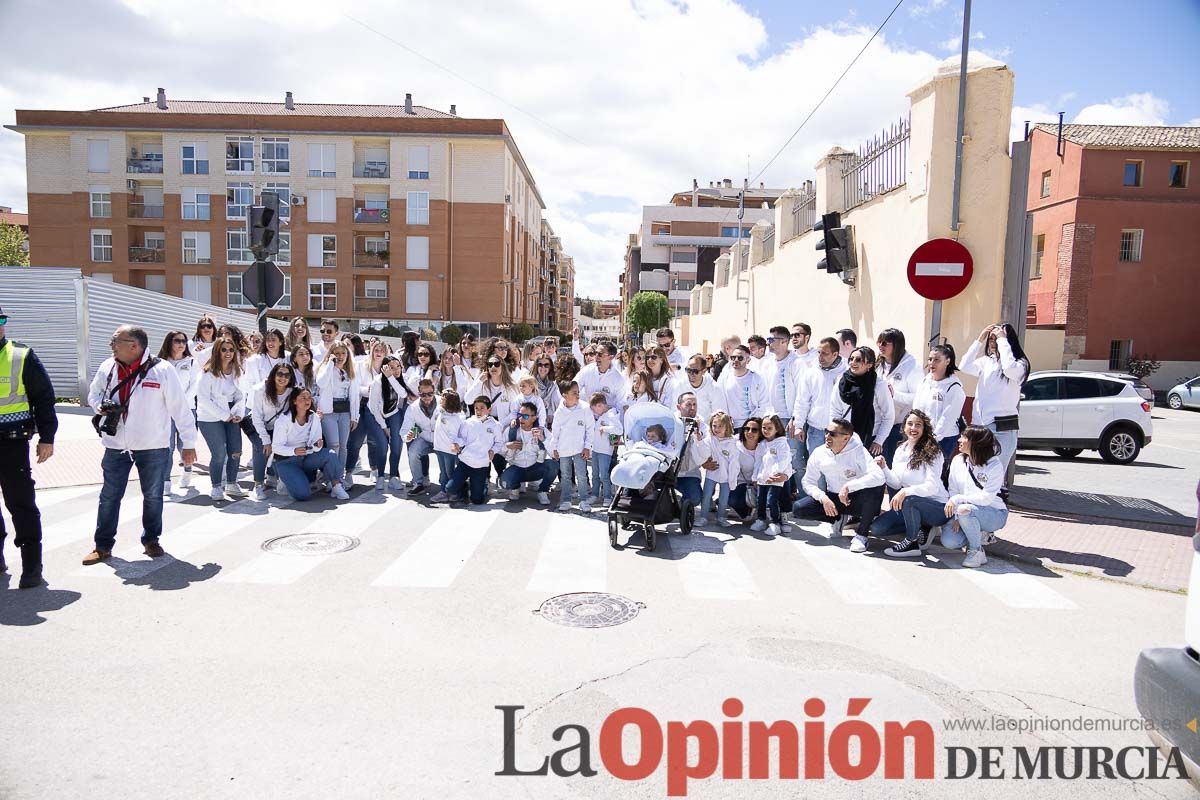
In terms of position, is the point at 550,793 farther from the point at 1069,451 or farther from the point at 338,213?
the point at 338,213

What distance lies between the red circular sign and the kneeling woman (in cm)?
757

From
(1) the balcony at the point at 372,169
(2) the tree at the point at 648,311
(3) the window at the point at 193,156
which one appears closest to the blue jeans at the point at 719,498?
(1) the balcony at the point at 372,169

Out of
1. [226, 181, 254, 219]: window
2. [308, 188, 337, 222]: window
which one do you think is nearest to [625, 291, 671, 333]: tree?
[308, 188, 337, 222]: window

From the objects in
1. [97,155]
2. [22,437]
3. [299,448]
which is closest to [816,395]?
[299,448]

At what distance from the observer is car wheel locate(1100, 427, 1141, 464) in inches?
520

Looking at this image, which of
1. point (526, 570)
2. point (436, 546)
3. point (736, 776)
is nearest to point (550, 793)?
point (736, 776)

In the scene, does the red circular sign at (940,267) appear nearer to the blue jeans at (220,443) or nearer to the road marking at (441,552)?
the road marking at (441,552)

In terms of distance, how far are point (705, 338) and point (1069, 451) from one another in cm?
1725

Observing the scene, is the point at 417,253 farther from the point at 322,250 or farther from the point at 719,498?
the point at 719,498

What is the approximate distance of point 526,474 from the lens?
9336 mm

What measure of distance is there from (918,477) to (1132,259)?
34741 millimetres

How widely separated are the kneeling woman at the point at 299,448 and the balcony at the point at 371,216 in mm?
43306

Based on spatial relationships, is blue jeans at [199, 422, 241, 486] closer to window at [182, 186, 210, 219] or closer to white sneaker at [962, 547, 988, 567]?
white sneaker at [962, 547, 988, 567]

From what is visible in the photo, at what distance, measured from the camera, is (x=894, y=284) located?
433 inches
